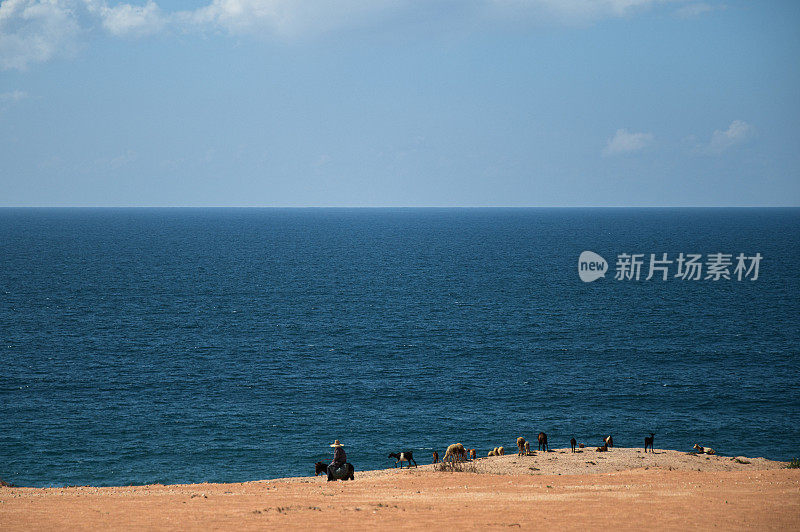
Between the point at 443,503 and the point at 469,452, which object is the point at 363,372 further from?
the point at 443,503

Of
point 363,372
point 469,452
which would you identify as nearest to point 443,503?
point 469,452

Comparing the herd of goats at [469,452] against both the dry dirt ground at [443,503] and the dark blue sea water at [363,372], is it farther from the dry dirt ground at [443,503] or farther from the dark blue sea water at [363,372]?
the dark blue sea water at [363,372]

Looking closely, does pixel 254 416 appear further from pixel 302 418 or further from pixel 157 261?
pixel 157 261

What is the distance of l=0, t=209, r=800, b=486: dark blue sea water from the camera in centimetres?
5181

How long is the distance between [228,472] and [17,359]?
38.1 metres

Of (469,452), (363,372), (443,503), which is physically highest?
(443,503)

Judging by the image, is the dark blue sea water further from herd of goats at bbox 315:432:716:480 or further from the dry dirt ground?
the dry dirt ground

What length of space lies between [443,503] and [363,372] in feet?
146

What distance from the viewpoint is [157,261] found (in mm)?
166125

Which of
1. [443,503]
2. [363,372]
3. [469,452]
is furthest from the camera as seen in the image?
[363,372]

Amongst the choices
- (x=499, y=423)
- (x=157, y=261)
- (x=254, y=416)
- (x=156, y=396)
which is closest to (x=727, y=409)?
(x=499, y=423)

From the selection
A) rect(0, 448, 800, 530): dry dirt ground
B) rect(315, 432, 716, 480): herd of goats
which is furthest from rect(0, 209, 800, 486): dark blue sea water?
rect(0, 448, 800, 530): dry dirt ground

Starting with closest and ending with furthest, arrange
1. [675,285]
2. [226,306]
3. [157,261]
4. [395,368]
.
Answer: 1. [395,368]
2. [226,306]
3. [675,285]
4. [157,261]

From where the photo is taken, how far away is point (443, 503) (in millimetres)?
26469
